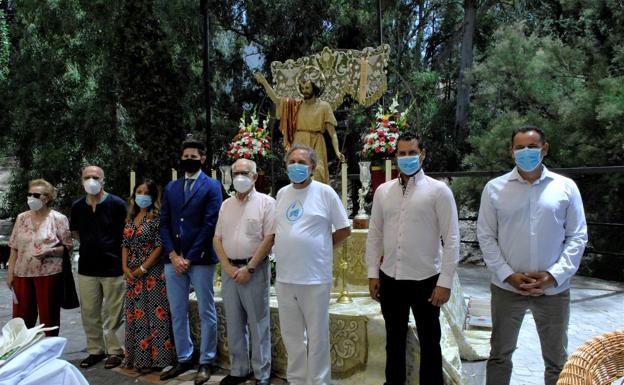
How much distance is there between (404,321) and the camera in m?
3.34

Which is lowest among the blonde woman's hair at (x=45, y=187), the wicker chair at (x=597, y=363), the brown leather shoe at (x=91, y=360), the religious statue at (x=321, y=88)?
the brown leather shoe at (x=91, y=360)

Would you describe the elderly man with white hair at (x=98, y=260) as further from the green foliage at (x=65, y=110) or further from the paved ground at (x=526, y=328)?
the green foliage at (x=65, y=110)

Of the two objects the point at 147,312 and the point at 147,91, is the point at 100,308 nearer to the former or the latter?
the point at 147,312

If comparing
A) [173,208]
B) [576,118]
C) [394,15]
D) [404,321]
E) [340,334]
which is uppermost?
[394,15]

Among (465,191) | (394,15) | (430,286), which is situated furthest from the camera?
(394,15)

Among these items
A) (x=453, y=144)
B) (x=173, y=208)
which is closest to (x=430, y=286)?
(x=173, y=208)

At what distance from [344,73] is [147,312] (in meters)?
3.08

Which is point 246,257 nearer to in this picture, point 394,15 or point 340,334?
point 340,334

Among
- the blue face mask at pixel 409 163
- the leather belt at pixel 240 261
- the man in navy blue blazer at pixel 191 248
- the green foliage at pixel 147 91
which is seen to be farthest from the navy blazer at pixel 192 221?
the green foliage at pixel 147 91

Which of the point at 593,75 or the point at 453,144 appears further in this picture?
the point at 453,144

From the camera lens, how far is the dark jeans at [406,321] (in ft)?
10.7

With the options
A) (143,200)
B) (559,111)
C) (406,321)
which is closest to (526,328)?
(406,321)

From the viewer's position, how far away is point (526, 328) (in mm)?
5449

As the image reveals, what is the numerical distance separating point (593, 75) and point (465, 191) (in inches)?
112
